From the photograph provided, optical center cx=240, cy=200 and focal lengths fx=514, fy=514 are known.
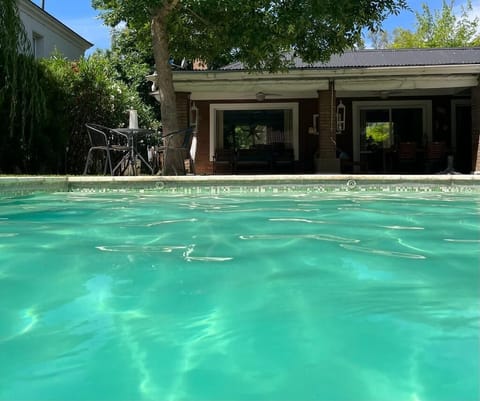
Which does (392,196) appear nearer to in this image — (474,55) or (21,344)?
(21,344)

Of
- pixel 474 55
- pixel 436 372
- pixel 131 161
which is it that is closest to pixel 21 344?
pixel 436 372

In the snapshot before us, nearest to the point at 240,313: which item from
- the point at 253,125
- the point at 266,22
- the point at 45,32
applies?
the point at 266,22

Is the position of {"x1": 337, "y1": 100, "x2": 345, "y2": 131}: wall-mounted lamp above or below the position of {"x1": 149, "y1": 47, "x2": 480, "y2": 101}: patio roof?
below

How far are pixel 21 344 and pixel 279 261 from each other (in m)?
1.86


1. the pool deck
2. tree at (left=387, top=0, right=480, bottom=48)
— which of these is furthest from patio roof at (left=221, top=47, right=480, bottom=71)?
tree at (left=387, top=0, right=480, bottom=48)

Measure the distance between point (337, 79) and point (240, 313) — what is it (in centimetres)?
1056

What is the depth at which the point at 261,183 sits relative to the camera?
838 cm

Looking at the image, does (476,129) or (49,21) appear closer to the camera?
(476,129)

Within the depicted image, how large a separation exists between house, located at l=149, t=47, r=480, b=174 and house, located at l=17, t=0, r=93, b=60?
19.4 feet

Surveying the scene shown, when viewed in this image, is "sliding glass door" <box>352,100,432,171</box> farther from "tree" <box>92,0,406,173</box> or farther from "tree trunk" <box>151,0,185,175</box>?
"tree trunk" <box>151,0,185,175</box>

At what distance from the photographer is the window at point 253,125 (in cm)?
1548

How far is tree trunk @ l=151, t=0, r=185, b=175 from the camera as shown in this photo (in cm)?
1001

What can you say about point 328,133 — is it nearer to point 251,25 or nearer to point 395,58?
point 395,58

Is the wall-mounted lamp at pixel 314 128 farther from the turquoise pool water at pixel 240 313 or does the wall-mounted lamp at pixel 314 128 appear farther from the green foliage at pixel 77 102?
the turquoise pool water at pixel 240 313
